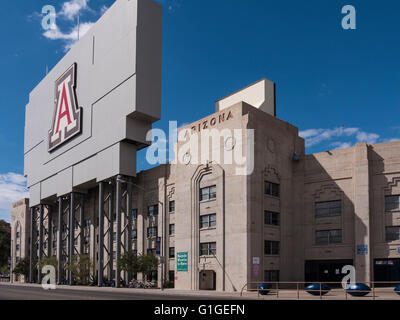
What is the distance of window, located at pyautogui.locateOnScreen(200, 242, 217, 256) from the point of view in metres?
50.0

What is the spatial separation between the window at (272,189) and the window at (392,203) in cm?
1117

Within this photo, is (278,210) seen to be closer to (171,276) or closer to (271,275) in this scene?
(271,275)

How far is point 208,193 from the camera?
51.9m

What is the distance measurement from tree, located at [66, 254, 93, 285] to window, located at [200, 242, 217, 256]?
89.3ft

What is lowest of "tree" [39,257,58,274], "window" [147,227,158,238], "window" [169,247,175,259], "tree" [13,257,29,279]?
"tree" [13,257,29,279]

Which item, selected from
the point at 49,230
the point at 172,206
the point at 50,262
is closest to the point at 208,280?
the point at 172,206

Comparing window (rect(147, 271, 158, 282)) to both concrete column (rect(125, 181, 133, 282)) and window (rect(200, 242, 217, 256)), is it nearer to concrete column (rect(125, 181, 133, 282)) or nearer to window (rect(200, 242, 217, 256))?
concrete column (rect(125, 181, 133, 282))

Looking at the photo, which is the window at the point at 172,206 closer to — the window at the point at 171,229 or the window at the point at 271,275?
the window at the point at 171,229

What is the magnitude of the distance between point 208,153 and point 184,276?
14.2 meters

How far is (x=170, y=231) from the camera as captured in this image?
60844 mm

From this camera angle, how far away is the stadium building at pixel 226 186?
47219mm

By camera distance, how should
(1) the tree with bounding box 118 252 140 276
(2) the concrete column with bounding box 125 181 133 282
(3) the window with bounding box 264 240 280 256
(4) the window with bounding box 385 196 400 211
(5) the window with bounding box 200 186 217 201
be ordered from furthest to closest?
(2) the concrete column with bounding box 125 181 133 282 < (1) the tree with bounding box 118 252 140 276 < (5) the window with bounding box 200 186 217 201 < (3) the window with bounding box 264 240 280 256 < (4) the window with bounding box 385 196 400 211

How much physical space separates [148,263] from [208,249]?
11264mm

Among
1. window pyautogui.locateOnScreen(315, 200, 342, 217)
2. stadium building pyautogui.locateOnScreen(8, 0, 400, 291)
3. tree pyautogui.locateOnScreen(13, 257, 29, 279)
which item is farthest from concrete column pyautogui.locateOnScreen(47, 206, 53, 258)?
window pyautogui.locateOnScreen(315, 200, 342, 217)
